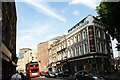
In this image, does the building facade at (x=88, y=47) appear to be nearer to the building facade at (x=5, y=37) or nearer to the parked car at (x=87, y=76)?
the building facade at (x=5, y=37)

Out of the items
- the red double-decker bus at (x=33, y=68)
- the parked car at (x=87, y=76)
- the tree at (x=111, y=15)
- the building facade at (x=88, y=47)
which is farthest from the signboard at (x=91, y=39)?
the parked car at (x=87, y=76)

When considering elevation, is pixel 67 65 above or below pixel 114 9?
below

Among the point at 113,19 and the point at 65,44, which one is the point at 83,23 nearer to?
the point at 65,44

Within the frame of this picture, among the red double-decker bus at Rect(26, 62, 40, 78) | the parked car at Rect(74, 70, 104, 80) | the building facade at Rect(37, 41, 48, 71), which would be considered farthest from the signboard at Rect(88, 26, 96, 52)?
the building facade at Rect(37, 41, 48, 71)

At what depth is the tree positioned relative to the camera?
25.0 metres

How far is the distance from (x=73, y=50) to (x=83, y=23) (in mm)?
9657

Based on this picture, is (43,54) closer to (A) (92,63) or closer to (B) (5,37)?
(A) (92,63)

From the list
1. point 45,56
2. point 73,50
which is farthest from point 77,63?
point 45,56

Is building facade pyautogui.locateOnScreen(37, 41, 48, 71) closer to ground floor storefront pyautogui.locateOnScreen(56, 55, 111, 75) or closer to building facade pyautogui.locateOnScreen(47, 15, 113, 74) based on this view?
building facade pyautogui.locateOnScreen(47, 15, 113, 74)

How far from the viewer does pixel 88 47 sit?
2249 inches

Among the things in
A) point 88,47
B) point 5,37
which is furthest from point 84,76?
point 88,47

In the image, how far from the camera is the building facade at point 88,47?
56.8m

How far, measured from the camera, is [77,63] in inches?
2520

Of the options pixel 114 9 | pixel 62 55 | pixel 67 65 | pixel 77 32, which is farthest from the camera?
pixel 62 55
